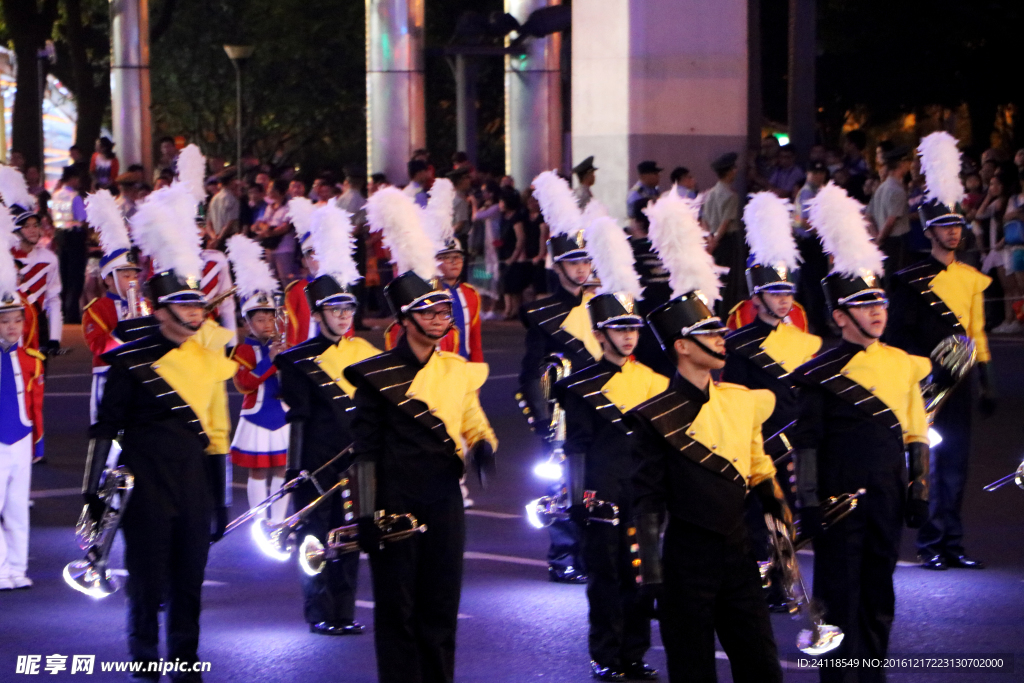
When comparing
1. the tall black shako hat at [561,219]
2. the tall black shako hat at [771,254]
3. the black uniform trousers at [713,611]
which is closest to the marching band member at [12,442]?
the tall black shako hat at [561,219]

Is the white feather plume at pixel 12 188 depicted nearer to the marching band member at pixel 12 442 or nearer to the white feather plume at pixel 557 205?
the marching band member at pixel 12 442

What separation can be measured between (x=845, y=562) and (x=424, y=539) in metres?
1.82

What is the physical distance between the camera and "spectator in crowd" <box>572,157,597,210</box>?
17938mm

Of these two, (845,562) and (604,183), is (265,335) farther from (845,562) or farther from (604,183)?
(604,183)

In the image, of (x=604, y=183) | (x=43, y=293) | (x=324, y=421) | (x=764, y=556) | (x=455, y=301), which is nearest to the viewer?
(x=324, y=421)

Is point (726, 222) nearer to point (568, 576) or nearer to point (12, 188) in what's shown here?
point (12, 188)

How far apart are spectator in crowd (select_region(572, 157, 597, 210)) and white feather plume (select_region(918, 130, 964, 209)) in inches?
264

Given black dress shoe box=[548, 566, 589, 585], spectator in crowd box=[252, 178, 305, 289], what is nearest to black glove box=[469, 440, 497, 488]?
black dress shoe box=[548, 566, 589, 585]

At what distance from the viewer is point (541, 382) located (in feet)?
33.1

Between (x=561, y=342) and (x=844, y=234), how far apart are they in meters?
2.17

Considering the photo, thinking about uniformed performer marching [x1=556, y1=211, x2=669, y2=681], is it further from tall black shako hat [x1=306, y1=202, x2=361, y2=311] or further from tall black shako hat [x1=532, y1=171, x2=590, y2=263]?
tall black shako hat [x1=532, y1=171, x2=590, y2=263]

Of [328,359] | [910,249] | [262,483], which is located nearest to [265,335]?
[262,483]

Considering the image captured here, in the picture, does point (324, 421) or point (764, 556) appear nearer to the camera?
point (324, 421)

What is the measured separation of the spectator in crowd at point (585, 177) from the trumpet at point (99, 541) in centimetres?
1005
